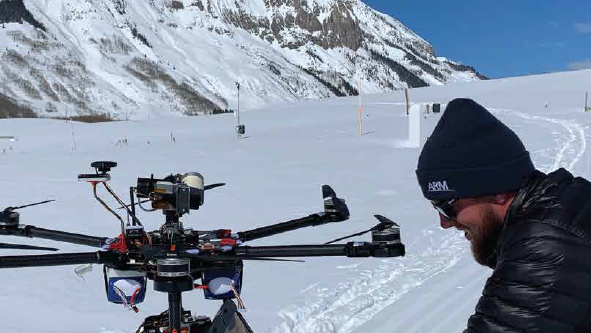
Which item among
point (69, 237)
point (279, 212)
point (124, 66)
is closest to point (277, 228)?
point (69, 237)

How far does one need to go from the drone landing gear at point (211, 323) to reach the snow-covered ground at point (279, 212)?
184 centimetres

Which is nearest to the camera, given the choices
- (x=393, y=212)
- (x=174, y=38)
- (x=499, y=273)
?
(x=499, y=273)

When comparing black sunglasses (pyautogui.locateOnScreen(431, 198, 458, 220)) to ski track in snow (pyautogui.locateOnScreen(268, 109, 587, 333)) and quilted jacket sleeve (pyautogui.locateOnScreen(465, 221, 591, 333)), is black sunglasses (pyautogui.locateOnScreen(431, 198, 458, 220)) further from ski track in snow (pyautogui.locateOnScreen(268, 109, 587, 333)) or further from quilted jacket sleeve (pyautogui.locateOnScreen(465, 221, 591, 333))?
ski track in snow (pyautogui.locateOnScreen(268, 109, 587, 333))

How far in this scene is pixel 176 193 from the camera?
2.25 m

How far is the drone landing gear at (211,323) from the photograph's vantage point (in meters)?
2.24

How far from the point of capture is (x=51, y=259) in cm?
205

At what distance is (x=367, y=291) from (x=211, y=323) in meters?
2.93

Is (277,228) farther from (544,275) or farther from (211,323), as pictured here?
(544,275)

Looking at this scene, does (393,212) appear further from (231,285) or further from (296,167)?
(231,285)

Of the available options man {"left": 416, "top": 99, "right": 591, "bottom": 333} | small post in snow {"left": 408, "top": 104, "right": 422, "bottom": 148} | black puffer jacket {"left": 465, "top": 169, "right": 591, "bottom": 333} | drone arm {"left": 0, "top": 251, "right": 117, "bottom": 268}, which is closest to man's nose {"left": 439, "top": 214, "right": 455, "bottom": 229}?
man {"left": 416, "top": 99, "right": 591, "bottom": 333}

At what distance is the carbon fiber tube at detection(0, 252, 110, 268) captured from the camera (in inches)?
79.0

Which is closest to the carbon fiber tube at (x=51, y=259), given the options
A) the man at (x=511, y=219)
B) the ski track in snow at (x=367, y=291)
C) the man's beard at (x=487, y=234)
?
the man at (x=511, y=219)

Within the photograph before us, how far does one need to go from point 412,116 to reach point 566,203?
1550cm

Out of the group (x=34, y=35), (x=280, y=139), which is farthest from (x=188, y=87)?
(x=280, y=139)
